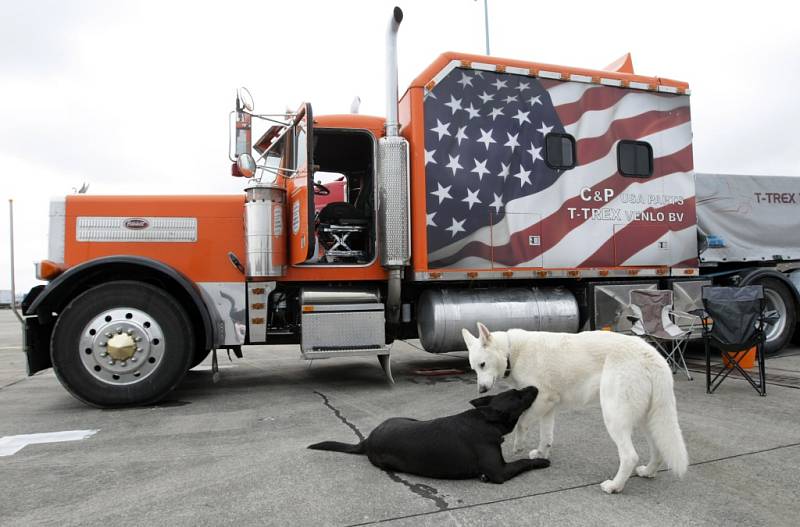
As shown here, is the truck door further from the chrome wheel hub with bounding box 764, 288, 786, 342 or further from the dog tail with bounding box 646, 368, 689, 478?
the chrome wheel hub with bounding box 764, 288, 786, 342

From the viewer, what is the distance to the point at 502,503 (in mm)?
2617

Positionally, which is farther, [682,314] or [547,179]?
[682,314]

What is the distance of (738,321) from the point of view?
17.0 feet

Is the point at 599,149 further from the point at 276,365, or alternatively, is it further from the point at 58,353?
the point at 58,353

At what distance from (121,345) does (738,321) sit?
614 cm

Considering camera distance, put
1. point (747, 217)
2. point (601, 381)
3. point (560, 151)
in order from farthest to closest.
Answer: point (747, 217), point (560, 151), point (601, 381)

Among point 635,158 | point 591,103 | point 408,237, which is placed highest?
point 591,103

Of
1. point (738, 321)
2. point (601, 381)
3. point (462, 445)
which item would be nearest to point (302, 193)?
point (462, 445)

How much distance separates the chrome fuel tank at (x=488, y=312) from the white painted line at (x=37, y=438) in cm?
356

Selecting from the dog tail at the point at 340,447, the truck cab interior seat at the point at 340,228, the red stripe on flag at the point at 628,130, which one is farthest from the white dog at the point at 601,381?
the red stripe on flag at the point at 628,130

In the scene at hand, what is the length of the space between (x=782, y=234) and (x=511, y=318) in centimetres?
525

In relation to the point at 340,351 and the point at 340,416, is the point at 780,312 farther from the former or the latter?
the point at 340,416

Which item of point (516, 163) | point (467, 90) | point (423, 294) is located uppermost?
point (467, 90)

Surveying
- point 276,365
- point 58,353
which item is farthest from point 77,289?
point 276,365
